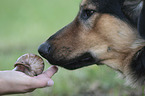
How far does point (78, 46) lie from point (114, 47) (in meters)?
0.49

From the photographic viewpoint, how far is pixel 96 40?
3.29 meters

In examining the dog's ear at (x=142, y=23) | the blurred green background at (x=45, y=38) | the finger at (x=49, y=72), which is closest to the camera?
the dog's ear at (x=142, y=23)

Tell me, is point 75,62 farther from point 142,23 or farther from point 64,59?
point 142,23

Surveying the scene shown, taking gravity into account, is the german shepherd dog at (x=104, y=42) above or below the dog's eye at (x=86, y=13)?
below

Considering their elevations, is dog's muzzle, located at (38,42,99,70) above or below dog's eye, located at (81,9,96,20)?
below

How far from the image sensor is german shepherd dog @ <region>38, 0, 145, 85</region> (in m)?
3.26

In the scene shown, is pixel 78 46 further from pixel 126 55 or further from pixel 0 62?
pixel 0 62

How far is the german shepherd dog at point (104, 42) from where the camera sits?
3.26 meters

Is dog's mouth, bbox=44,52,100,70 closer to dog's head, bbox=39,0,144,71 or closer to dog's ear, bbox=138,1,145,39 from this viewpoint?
dog's head, bbox=39,0,144,71

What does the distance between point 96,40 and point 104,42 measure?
12 cm

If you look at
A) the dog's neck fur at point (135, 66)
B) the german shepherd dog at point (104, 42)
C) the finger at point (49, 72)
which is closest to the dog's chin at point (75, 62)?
the german shepherd dog at point (104, 42)

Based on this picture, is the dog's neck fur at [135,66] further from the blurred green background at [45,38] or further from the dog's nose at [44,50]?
the dog's nose at [44,50]

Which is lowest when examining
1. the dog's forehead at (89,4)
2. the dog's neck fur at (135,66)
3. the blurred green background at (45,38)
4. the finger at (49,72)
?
the blurred green background at (45,38)

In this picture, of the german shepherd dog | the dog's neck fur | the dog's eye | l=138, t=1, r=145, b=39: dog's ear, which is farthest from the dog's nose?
l=138, t=1, r=145, b=39: dog's ear
